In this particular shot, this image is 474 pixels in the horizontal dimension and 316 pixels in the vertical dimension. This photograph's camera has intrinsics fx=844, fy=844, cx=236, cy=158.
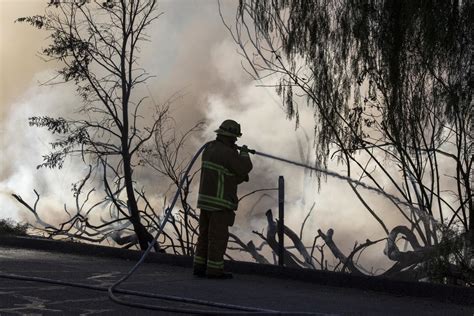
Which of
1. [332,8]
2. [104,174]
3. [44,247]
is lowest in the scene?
[44,247]

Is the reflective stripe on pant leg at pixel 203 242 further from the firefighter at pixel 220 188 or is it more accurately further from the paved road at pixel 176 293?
the paved road at pixel 176 293

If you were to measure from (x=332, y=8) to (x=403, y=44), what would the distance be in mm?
1085

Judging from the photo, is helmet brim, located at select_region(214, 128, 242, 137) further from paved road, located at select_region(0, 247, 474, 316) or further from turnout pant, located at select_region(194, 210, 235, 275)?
paved road, located at select_region(0, 247, 474, 316)

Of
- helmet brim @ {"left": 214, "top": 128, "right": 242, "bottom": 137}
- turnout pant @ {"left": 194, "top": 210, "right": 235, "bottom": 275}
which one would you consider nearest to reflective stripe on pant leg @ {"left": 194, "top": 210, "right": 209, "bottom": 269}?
turnout pant @ {"left": 194, "top": 210, "right": 235, "bottom": 275}

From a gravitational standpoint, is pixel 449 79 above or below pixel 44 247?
above

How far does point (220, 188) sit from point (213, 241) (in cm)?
60

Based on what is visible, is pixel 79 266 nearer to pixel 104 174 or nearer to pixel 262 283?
pixel 262 283

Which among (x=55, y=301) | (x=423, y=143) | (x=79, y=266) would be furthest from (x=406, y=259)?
(x=55, y=301)

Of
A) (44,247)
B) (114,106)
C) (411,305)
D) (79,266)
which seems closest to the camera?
(411,305)

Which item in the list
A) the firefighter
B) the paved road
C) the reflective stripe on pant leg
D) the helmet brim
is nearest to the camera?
the paved road

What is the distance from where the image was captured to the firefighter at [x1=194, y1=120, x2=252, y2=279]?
9367 millimetres

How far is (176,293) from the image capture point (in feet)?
26.1

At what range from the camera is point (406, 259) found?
10.5 metres

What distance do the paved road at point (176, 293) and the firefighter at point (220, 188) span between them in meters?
0.28
